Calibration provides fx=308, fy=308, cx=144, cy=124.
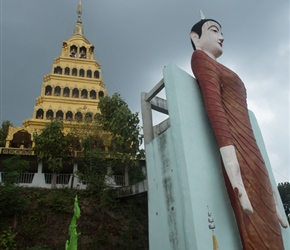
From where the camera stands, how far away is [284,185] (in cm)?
3022

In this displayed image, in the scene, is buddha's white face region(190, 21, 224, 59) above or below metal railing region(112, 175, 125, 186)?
above

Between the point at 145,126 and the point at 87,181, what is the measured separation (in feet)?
26.5

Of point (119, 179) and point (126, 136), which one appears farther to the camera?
point (119, 179)

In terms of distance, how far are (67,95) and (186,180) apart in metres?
23.8

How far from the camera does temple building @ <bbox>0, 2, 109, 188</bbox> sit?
24625mm

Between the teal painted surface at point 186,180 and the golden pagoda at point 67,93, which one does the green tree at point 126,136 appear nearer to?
the golden pagoda at point 67,93

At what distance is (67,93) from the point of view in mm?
30609

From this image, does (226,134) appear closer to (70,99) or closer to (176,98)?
(176,98)

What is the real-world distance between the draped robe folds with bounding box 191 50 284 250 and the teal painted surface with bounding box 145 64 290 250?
0.47 m

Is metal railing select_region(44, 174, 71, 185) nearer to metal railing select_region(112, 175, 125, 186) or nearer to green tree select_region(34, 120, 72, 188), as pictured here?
Answer: green tree select_region(34, 120, 72, 188)

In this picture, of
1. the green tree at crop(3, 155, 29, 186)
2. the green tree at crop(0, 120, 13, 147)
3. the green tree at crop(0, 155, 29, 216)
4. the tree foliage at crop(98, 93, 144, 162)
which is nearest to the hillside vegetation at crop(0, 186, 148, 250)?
the green tree at crop(0, 155, 29, 216)

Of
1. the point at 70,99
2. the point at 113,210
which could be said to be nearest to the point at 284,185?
the point at 113,210

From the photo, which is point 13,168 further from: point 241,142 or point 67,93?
point 67,93

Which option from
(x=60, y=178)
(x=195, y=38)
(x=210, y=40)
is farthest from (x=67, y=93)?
(x=210, y=40)
